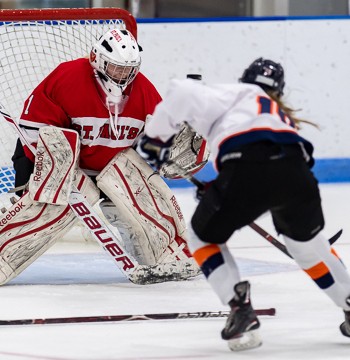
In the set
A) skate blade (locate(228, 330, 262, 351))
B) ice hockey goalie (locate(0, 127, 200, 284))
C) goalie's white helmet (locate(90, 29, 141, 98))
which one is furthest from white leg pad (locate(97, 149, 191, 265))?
skate blade (locate(228, 330, 262, 351))

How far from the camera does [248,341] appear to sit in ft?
10.5

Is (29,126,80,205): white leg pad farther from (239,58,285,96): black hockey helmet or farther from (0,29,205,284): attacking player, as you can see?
(239,58,285,96): black hockey helmet

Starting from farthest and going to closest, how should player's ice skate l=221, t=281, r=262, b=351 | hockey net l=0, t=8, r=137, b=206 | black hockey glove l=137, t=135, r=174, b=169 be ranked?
hockey net l=0, t=8, r=137, b=206 < black hockey glove l=137, t=135, r=174, b=169 < player's ice skate l=221, t=281, r=262, b=351

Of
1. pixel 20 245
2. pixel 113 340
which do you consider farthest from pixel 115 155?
pixel 113 340

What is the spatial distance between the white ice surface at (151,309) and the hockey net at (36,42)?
0.62m

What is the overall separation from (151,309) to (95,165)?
713 mm

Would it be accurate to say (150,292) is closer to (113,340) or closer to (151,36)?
(113,340)

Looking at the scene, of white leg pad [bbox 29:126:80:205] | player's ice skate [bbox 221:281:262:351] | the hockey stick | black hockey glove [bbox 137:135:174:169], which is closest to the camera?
player's ice skate [bbox 221:281:262:351]

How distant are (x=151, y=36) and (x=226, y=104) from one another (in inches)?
134

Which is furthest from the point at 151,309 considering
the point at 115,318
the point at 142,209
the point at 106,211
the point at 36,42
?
the point at 36,42

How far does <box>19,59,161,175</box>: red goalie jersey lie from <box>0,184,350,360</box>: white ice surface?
452mm

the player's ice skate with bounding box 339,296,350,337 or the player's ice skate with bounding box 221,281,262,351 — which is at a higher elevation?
the player's ice skate with bounding box 221,281,262,351

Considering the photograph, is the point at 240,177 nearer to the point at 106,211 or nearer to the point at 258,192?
the point at 258,192

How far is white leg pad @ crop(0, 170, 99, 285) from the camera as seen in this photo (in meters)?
4.28
